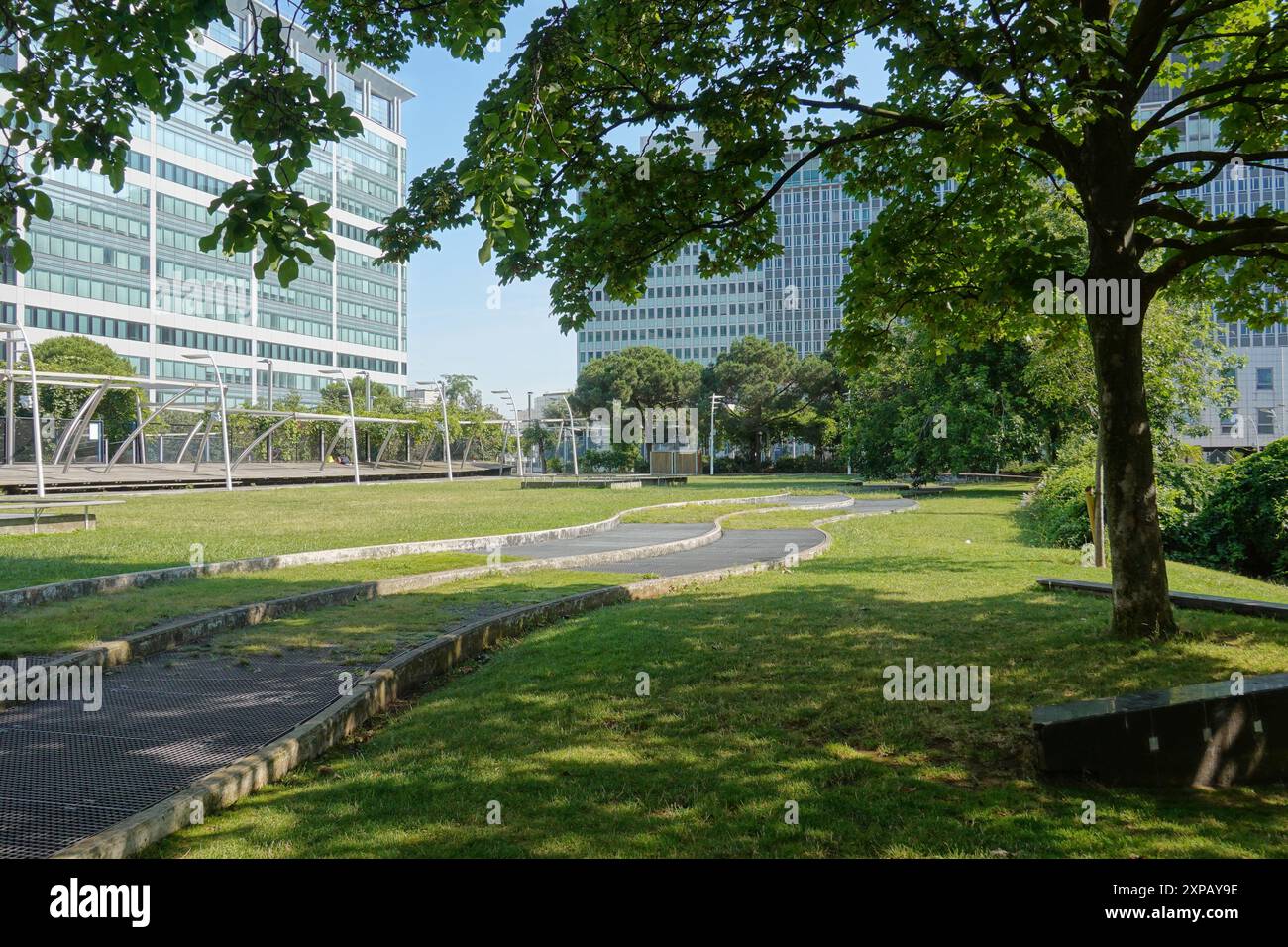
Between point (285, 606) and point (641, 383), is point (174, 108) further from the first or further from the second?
point (641, 383)

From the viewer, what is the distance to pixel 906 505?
29.6 m

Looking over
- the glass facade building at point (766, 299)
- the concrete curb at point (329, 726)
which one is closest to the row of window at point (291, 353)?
the glass facade building at point (766, 299)

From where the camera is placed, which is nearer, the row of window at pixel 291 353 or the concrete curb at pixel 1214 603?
the concrete curb at pixel 1214 603

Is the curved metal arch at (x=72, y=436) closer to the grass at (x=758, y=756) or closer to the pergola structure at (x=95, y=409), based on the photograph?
the pergola structure at (x=95, y=409)

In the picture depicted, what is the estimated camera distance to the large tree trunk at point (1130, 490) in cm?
747

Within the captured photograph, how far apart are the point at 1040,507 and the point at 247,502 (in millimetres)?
23552

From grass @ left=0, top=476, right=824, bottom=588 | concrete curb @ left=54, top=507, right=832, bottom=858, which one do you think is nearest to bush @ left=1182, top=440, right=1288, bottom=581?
concrete curb @ left=54, top=507, right=832, bottom=858

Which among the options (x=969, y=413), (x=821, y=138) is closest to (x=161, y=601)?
(x=821, y=138)

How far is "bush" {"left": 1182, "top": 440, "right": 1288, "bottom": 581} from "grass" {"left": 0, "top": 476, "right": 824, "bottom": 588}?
13.2 meters

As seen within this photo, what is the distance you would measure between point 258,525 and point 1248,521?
780 inches

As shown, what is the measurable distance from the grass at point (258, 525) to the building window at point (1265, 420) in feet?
249

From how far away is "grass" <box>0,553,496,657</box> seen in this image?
299 inches

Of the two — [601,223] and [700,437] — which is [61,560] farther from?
[700,437]
